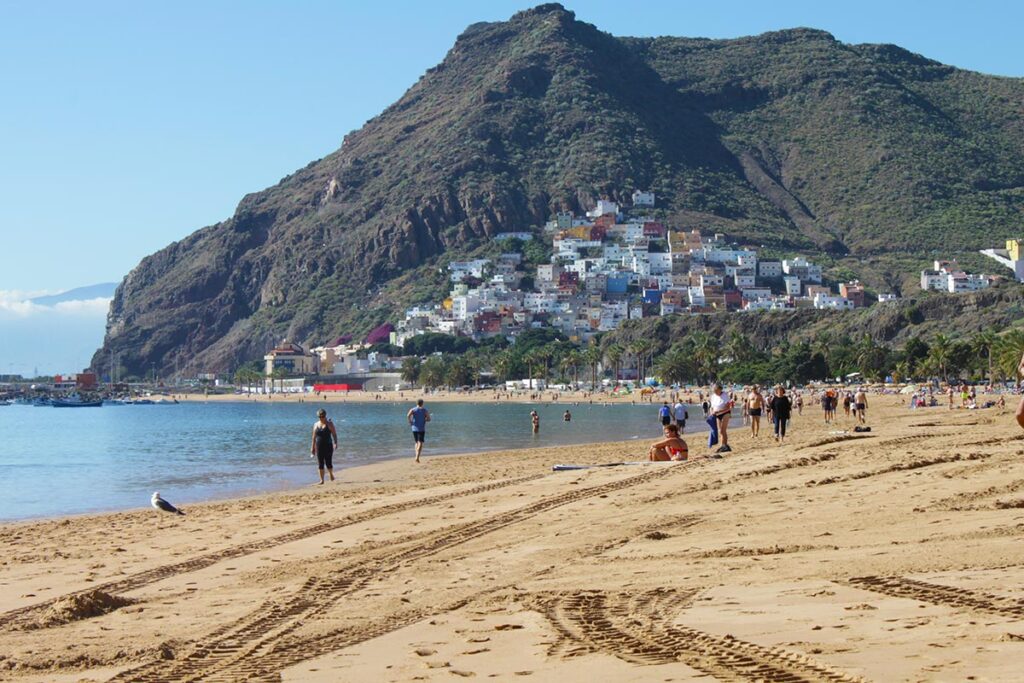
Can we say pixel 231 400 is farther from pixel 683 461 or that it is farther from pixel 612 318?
pixel 683 461

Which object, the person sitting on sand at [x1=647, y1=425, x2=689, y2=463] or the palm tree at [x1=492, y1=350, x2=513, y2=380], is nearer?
the person sitting on sand at [x1=647, y1=425, x2=689, y2=463]

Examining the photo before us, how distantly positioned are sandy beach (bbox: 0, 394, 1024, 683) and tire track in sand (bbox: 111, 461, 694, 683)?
2 cm

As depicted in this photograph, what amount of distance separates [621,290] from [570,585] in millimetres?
180195

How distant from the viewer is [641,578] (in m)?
8.86

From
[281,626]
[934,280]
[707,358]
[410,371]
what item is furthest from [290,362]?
[281,626]

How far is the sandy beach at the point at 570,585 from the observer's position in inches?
260

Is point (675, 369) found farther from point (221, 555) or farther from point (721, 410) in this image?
point (221, 555)

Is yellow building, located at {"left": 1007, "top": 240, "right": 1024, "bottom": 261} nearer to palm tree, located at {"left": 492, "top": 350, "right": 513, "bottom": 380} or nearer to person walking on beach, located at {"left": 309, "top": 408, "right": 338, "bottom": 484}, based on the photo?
palm tree, located at {"left": 492, "top": 350, "right": 513, "bottom": 380}

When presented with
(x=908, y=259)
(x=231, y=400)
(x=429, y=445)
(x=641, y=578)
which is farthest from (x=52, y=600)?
(x=908, y=259)

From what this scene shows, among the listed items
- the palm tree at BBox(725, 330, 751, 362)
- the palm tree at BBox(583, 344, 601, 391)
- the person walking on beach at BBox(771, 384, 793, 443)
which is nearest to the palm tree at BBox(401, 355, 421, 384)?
the palm tree at BBox(583, 344, 601, 391)

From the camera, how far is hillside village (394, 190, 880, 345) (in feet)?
567

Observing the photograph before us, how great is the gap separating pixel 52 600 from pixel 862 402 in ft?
100

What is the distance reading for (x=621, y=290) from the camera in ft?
617

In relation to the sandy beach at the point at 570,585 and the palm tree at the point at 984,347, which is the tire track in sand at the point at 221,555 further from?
the palm tree at the point at 984,347
